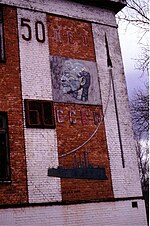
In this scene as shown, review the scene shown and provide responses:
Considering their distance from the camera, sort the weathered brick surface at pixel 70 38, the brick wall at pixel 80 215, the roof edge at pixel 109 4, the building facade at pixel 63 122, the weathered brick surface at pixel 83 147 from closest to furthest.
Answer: the brick wall at pixel 80 215 < the building facade at pixel 63 122 < the weathered brick surface at pixel 83 147 < the weathered brick surface at pixel 70 38 < the roof edge at pixel 109 4

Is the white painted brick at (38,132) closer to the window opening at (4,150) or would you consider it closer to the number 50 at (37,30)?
the number 50 at (37,30)

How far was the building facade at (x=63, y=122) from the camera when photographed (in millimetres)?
9711

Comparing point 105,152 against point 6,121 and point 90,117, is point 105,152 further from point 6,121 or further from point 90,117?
point 6,121

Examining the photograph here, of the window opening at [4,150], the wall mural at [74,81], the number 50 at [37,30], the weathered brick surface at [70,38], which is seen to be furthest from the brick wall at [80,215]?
the number 50 at [37,30]

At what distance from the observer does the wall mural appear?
438 inches

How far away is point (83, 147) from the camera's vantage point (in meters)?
10.8

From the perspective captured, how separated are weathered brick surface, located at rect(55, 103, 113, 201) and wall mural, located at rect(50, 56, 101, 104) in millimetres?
285

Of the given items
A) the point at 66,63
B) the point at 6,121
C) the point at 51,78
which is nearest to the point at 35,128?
the point at 6,121

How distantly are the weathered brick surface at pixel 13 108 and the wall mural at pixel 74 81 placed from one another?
51.3 inches

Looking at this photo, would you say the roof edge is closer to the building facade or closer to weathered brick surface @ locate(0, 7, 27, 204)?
the building facade

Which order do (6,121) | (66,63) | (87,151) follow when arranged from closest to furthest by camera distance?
(6,121) < (87,151) < (66,63)

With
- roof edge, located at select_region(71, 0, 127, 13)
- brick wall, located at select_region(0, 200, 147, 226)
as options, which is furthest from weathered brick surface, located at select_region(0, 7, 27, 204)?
roof edge, located at select_region(71, 0, 127, 13)

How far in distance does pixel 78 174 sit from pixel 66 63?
373 centimetres

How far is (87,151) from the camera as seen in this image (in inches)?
426
